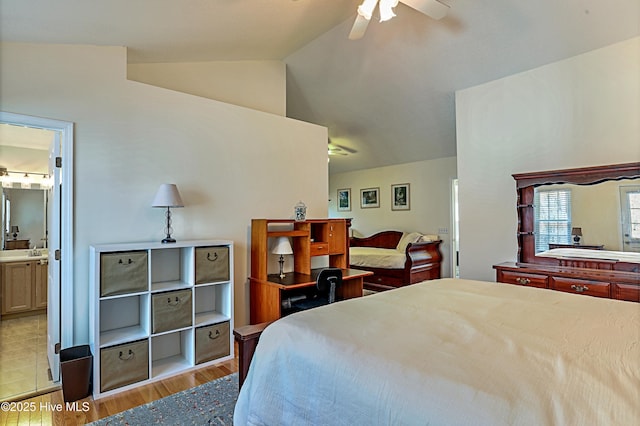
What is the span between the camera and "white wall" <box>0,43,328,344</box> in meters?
2.56

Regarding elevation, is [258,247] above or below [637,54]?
below

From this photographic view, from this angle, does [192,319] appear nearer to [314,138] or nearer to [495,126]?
[314,138]

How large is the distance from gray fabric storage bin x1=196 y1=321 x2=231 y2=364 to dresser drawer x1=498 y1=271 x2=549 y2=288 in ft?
8.99

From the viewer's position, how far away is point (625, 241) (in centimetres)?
306

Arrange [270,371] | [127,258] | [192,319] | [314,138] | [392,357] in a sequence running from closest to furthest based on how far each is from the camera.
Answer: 1. [392,357]
2. [270,371]
3. [127,258]
4. [192,319]
5. [314,138]

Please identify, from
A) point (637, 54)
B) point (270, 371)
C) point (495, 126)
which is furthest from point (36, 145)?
point (637, 54)

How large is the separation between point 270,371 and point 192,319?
1725 mm

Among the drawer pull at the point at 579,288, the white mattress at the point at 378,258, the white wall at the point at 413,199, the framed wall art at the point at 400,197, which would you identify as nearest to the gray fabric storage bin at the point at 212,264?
the drawer pull at the point at 579,288

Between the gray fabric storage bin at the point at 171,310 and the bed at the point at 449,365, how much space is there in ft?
4.88

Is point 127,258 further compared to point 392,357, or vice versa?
point 127,258

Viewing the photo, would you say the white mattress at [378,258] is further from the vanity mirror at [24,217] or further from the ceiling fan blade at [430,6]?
the vanity mirror at [24,217]

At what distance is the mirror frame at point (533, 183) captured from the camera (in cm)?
313

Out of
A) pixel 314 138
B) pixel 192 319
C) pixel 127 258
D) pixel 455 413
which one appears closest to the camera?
pixel 455 413

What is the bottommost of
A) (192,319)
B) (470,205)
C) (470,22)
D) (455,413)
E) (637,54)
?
(192,319)
